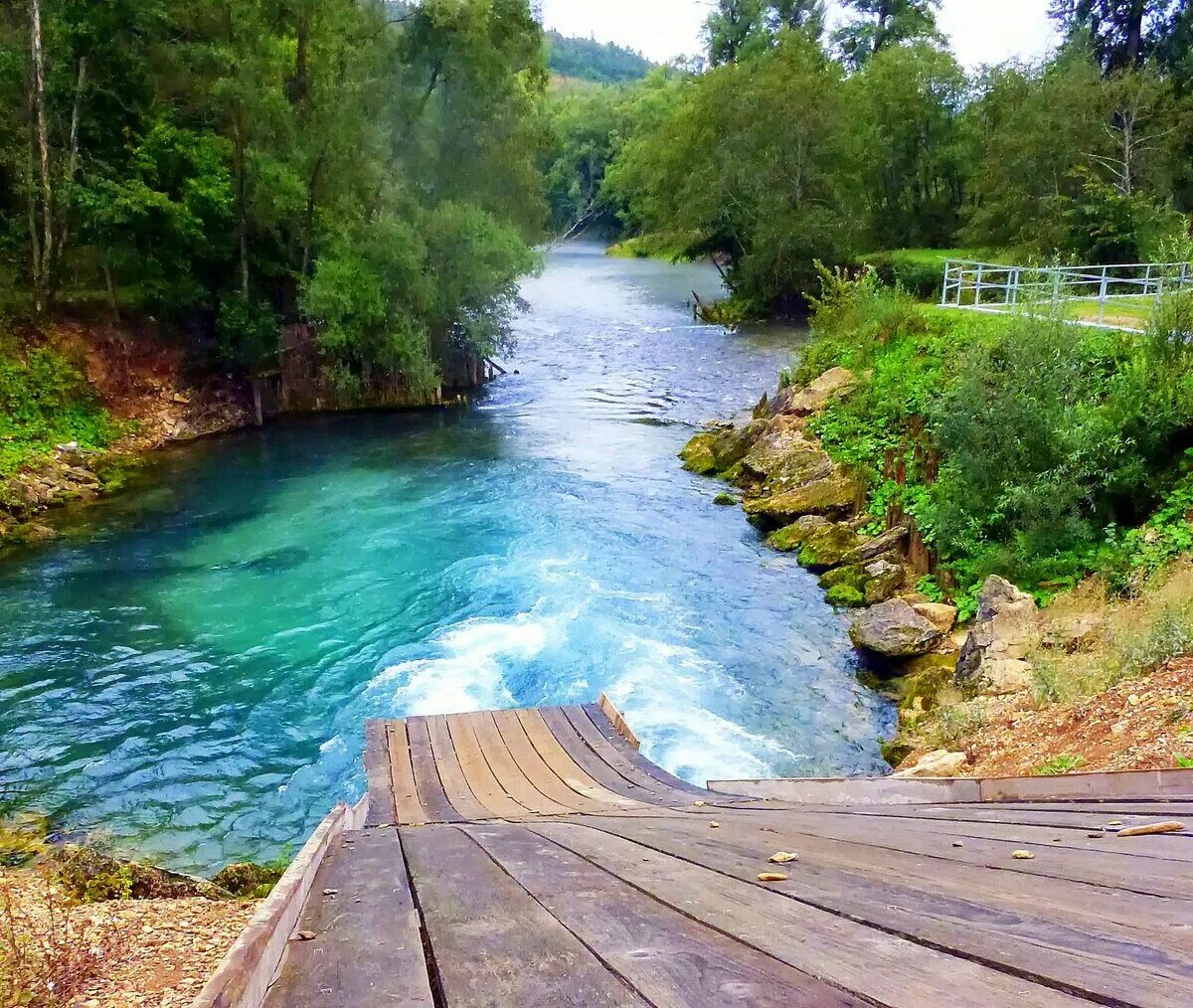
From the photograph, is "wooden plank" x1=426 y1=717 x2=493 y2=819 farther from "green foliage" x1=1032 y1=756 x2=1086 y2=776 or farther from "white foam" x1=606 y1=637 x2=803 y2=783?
"green foliage" x1=1032 y1=756 x2=1086 y2=776

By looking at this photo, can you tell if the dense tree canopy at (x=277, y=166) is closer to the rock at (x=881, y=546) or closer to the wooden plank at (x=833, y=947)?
the rock at (x=881, y=546)

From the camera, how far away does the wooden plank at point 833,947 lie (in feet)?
5.50

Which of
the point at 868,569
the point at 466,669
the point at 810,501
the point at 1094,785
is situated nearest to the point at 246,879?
the point at 466,669

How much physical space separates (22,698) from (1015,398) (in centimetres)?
1354

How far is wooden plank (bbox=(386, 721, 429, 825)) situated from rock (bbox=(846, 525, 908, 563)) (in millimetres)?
8832

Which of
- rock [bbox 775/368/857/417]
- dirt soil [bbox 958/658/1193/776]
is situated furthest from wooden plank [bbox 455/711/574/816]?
rock [bbox 775/368/857/417]

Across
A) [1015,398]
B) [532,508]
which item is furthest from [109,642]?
[1015,398]

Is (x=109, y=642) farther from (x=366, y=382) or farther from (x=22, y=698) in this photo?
(x=366, y=382)

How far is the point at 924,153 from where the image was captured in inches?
1710

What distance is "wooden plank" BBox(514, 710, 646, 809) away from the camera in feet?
19.6

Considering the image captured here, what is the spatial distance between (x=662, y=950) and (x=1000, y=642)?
8950mm

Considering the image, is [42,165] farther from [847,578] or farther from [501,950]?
[501,950]

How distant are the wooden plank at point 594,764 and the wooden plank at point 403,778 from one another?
4.31 ft

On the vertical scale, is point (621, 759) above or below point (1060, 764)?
below
